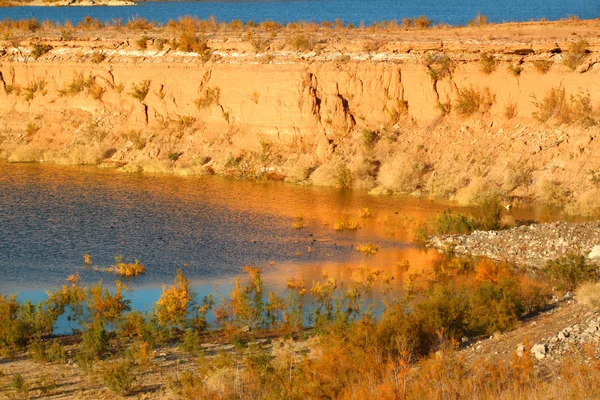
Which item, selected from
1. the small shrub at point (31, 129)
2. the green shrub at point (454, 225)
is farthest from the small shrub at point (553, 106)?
the small shrub at point (31, 129)

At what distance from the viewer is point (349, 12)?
91.6m

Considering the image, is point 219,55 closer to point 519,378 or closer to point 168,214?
point 168,214

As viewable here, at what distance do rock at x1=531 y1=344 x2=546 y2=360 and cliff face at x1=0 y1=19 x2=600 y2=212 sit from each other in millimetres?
17209

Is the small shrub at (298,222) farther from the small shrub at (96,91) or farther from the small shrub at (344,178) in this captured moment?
the small shrub at (96,91)

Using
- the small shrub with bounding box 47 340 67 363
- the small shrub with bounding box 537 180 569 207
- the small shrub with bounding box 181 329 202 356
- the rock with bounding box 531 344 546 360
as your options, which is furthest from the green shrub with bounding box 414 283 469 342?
the small shrub with bounding box 537 180 569 207

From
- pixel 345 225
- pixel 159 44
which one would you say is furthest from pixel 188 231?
pixel 159 44

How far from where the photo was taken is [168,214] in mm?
29844

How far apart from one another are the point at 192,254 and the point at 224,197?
26.1 feet

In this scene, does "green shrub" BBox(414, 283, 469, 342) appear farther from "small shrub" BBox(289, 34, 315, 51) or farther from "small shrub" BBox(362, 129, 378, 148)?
"small shrub" BBox(289, 34, 315, 51)

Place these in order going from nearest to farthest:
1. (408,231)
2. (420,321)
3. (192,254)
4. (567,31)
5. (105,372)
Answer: (105,372) → (420,321) → (192,254) → (408,231) → (567,31)

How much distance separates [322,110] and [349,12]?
184ft

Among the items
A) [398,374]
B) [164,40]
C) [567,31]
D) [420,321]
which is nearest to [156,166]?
[164,40]

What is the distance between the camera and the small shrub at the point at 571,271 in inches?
823

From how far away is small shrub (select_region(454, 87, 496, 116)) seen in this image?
35.5 m
